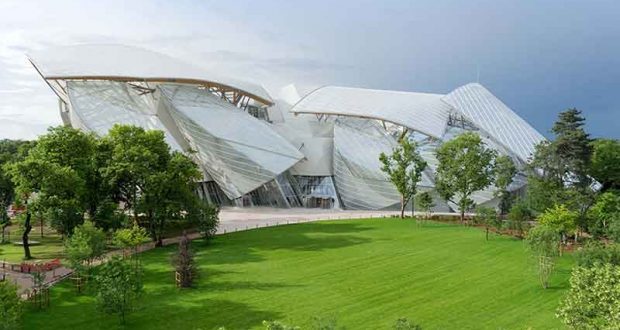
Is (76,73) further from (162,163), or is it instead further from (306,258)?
(306,258)

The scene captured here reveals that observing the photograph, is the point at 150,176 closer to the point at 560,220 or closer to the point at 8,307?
the point at 8,307

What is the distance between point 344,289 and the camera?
86.4ft

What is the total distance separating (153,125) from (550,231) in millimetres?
44683

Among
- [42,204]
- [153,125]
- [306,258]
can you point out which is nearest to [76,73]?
[153,125]

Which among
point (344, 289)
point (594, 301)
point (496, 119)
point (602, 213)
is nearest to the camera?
point (594, 301)

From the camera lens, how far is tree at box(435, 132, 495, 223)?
49156 millimetres

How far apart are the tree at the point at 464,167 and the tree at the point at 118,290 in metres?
33.0

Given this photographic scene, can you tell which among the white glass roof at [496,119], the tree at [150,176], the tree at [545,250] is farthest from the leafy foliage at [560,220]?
the white glass roof at [496,119]

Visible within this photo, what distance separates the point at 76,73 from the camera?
62.7 m

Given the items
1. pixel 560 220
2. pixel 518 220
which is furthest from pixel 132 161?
pixel 518 220

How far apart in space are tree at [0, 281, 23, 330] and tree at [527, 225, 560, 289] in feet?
73.3

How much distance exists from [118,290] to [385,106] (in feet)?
177

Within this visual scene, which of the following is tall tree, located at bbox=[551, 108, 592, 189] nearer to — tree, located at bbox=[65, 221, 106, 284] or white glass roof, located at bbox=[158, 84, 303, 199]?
white glass roof, located at bbox=[158, 84, 303, 199]

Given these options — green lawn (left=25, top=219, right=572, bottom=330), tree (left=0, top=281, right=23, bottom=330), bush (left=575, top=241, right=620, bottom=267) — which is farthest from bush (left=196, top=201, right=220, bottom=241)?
bush (left=575, top=241, right=620, bottom=267)
